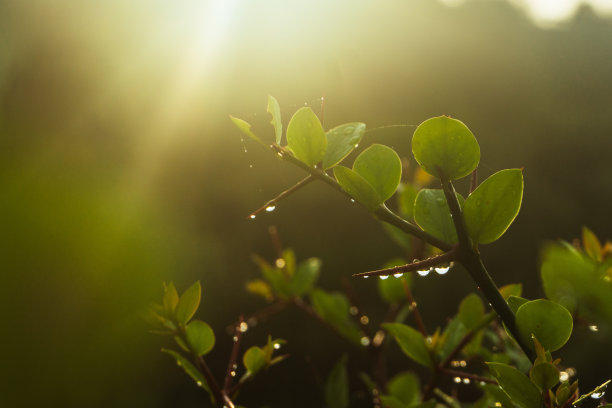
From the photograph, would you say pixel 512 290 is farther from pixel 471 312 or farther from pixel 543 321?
pixel 543 321

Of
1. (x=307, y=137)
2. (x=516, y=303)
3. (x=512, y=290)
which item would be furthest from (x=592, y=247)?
(x=307, y=137)

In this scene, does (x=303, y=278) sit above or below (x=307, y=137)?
below

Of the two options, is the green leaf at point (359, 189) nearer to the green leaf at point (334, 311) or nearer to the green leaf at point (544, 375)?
the green leaf at point (544, 375)

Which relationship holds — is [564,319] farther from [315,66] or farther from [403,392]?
[315,66]

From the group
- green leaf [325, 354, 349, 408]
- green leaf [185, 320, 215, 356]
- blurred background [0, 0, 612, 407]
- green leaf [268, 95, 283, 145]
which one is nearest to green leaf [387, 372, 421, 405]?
green leaf [325, 354, 349, 408]

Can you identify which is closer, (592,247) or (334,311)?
(592,247)

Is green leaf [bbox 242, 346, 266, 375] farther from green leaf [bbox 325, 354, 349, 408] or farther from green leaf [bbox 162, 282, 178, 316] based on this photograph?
green leaf [bbox 325, 354, 349, 408]
